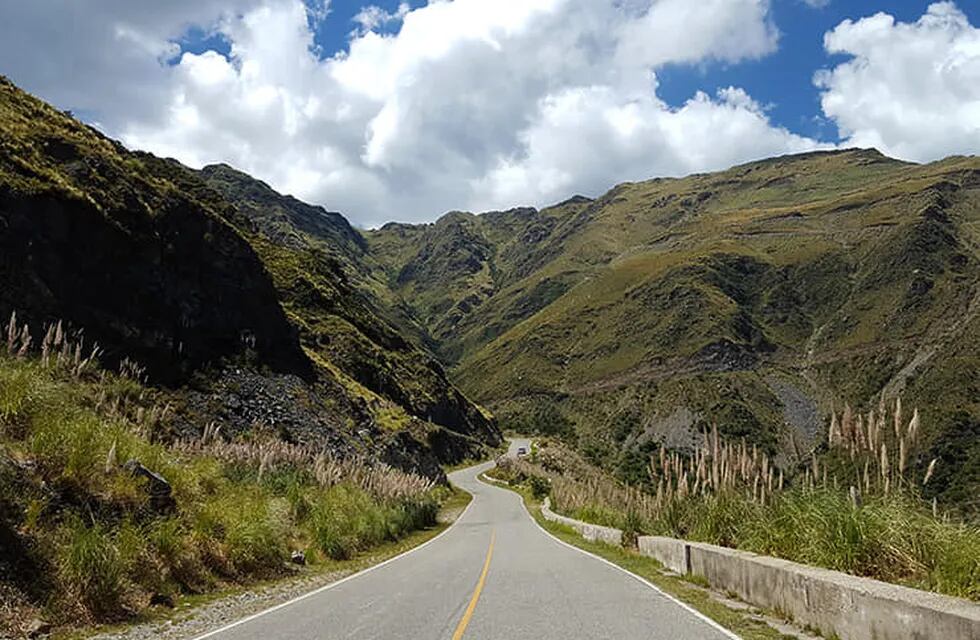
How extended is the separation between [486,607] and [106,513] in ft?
19.9

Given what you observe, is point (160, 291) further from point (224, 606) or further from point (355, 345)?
point (355, 345)

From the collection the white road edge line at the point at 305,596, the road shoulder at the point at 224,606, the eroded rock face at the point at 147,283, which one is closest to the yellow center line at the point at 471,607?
the white road edge line at the point at 305,596

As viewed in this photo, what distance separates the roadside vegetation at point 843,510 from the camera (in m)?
8.25

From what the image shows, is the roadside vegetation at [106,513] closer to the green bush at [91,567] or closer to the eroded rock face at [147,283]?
the green bush at [91,567]

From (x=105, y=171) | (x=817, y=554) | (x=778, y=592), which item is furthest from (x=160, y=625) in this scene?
(x=105, y=171)

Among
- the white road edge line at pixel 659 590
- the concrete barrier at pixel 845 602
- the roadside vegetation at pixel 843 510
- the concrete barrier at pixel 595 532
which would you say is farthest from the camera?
the concrete barrier at pixel 595 532

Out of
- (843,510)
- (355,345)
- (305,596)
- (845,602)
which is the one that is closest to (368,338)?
(355,345)

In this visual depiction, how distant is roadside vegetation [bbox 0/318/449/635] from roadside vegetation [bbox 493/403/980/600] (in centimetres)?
964

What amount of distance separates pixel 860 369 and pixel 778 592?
152172mm

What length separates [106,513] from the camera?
11023 mm

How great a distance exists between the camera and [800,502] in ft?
37.3

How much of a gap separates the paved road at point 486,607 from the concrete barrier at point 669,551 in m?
1.10

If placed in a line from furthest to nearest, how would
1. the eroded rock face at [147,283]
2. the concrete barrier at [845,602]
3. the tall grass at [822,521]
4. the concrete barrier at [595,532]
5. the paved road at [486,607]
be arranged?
the eroded rock face at [147,283]
the concrete barrier at [595,532]
the paved road at [486,607]
the tall grass at [822,521]
the concrete barrier at [845,602]

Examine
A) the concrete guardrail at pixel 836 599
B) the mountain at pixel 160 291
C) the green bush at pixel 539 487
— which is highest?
the mountain at pixel 160 291
